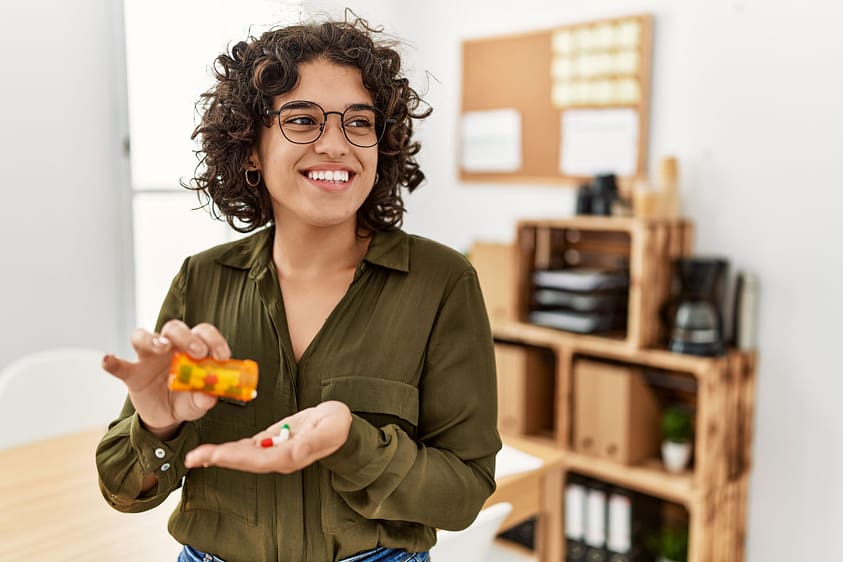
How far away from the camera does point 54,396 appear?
191cm

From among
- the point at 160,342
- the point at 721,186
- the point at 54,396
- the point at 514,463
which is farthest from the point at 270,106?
the point at 721,186

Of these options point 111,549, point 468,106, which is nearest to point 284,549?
point 111,549

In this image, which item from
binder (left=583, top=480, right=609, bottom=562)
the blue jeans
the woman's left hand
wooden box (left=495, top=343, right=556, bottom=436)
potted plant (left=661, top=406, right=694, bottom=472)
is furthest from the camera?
wooden box (left=495, top=343, right=556, bottom=436)

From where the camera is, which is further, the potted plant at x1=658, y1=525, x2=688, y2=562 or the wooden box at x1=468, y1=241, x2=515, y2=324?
the wooden box at x1=468, y1=241, x2=515, y2=324

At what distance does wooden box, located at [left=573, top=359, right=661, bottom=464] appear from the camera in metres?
2.43

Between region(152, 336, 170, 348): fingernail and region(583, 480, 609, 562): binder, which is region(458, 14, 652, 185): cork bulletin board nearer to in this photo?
region(583, 480, 609, 562): binder

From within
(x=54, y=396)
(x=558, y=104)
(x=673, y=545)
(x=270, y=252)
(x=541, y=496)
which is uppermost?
(x=558, y=104)

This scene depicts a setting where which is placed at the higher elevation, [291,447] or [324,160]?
[324,160]

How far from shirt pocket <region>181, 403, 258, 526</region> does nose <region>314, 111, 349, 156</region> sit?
0.32 meters

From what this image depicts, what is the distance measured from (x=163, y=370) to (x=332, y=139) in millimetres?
304

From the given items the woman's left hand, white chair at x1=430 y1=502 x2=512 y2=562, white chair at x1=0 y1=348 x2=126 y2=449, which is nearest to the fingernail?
the woman's left hand

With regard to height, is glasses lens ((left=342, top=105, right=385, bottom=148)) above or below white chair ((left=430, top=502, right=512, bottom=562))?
above

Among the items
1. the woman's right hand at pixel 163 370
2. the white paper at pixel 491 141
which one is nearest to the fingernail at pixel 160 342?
the woman's right hand at pixel 163 370

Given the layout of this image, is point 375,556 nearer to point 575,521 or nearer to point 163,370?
point 163,370
